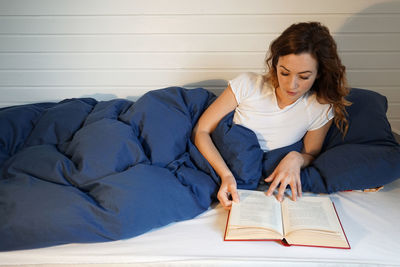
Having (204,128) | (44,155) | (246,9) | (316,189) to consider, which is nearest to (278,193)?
(316,189)

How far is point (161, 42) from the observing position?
7.37 feet

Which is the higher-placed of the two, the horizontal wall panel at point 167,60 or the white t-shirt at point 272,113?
the horizontal wall panel at point 167,60

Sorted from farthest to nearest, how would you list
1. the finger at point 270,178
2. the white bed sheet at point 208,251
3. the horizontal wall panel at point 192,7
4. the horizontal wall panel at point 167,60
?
the horizontal wall panel at point 167,60
the horizontal wall panel at point 192,7
the finger at point 270,178
the white bed sheet at point 208,251

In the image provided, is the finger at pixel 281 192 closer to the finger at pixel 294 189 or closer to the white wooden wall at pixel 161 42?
the finger at pixel 294 189

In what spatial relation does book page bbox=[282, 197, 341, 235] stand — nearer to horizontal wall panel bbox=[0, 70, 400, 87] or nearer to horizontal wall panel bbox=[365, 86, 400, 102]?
horizontal wall panel bbox=[0, 70, 400, 87]

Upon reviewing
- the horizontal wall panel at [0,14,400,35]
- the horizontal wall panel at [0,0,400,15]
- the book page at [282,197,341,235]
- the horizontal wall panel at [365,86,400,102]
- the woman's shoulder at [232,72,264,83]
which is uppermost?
the horizontal wall panel at [0,0,400,15]

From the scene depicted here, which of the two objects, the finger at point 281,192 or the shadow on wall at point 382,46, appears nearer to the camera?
the finger at point 281,192

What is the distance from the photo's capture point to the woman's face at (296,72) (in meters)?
1.44

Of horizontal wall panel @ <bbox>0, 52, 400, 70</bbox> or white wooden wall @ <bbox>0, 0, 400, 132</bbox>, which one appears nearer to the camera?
white wooden wall @ <bbox>0, 0, 400, 132</bbox>

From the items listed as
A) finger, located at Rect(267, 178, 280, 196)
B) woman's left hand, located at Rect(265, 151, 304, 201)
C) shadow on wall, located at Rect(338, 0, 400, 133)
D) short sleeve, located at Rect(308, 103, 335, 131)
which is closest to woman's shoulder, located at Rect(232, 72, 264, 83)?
short sleeve, located at Rect(308, 103, 335, 131)

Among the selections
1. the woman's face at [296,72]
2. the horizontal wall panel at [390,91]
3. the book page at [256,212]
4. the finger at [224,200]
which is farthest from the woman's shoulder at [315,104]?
the horizontal wall panel at [390,91]

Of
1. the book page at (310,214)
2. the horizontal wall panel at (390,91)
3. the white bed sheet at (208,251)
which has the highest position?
the horizontal wall panel at (390,91)

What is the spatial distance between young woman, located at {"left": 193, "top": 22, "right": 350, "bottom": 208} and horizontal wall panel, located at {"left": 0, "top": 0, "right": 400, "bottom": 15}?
25.8 inches

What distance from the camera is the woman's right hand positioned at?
1.42 meters
